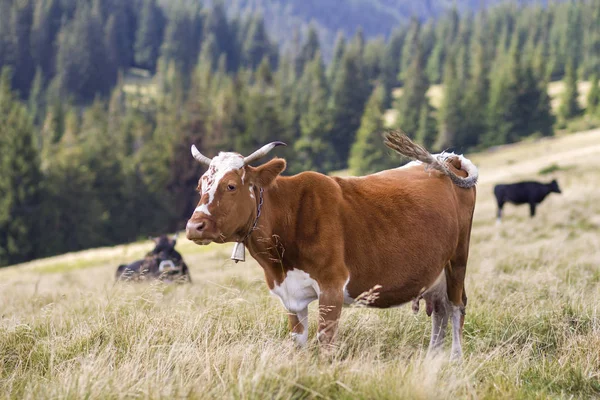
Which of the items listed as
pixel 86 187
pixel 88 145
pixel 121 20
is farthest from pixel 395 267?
pixel 121 20

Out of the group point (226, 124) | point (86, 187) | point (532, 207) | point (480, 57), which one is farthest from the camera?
point (480, 57)

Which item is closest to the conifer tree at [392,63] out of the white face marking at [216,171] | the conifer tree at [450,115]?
the conifer tree at [450,115]

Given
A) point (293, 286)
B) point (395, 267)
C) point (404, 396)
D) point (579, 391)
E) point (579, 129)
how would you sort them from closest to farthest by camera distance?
point (404, 396)
point (579, 391)
point (293, 286)
point (395, 267)
point (579, 129)

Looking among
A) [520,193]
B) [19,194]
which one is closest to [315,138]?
[19,194]

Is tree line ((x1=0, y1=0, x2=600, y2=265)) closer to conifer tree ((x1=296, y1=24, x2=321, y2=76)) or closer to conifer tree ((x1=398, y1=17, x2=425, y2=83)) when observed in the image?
conifer tree ((x1=296, y1=24, x2=321, y2=76))

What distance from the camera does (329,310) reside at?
16.9 feet

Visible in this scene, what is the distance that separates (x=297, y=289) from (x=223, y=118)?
68682mm

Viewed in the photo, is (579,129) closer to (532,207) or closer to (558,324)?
(532,207)

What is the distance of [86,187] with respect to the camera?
6606 centimetres

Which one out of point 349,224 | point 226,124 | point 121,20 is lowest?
point 226,124

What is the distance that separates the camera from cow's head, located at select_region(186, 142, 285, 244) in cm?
492

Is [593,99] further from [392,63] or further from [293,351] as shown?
[293,351]

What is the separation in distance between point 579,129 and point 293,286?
8068 centimetres

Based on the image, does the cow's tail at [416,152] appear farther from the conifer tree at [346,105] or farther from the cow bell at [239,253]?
the conifer tree at [346,105]
